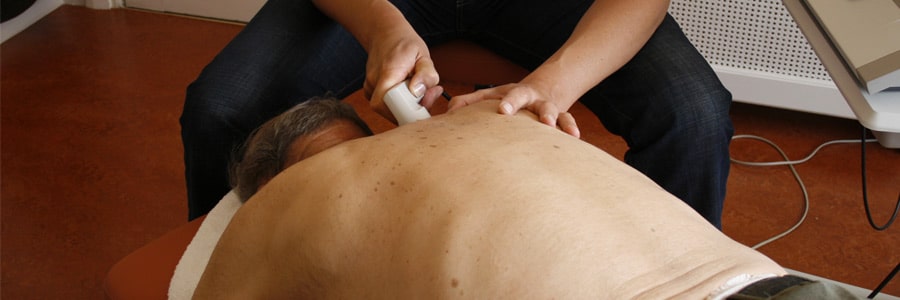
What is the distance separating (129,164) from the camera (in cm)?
238

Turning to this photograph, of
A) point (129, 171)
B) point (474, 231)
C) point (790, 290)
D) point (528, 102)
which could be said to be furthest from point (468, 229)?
point (129, 171)

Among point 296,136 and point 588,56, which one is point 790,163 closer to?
point 588,56

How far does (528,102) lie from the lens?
1278mm

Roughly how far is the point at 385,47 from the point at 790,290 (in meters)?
Result: 0.73

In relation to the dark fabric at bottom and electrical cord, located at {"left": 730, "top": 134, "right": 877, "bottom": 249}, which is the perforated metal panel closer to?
electrical cord, located at {"left": 730, "top": 134, "right": 877, "bottom": 249}

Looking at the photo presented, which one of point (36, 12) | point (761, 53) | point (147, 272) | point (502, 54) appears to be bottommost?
point (36, 12)

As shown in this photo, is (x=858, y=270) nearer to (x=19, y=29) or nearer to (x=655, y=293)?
(x=655, y=293)

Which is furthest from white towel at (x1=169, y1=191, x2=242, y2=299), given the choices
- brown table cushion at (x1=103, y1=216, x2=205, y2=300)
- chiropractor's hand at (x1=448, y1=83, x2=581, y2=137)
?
chiropractor's hand at (x1=448, y1=83, x2=581, y2=137)

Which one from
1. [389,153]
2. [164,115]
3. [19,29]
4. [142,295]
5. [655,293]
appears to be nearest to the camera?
[655,293]

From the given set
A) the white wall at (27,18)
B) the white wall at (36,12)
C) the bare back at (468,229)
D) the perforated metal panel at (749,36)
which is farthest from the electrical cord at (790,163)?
the white wall at (27,18)

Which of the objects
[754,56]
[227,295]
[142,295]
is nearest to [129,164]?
[142,295]

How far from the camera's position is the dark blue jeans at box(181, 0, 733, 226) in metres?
1.46

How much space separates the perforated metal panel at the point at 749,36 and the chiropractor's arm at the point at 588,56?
2.91 feet

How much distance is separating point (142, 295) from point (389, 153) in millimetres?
517
